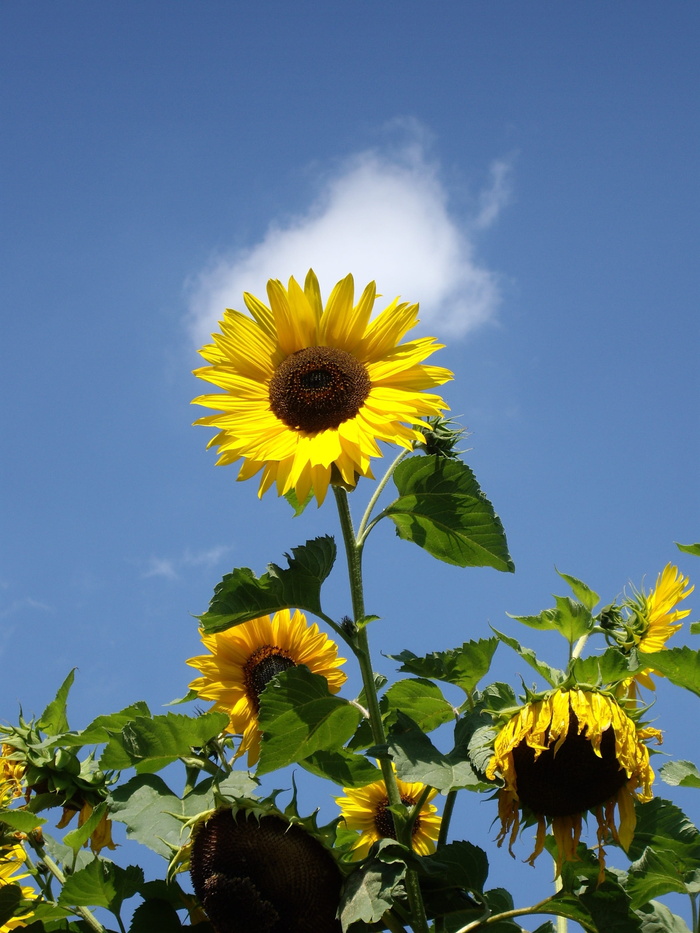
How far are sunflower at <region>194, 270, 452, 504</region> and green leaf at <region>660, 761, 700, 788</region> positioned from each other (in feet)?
3.52

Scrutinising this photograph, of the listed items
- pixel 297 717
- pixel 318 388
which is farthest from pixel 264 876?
pixel 318 388

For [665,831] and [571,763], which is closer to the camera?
[571,763]

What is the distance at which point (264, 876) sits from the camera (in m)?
2.26

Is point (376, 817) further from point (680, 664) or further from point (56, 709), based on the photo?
point (680, 664)

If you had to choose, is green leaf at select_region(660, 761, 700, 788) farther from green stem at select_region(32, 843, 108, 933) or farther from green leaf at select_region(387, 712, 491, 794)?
green stem at select_region(32, 843, 108, 933)

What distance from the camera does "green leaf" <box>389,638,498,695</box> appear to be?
2.66 metres

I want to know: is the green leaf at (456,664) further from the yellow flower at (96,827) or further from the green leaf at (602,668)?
the yellow flower at (96,827)

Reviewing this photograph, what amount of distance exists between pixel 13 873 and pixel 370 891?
6.23 ft

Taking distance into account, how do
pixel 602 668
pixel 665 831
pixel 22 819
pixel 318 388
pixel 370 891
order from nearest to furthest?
pixel 370 891, pixel 602 668, pixel 665 831, pixel 22 819, pixel 318 388

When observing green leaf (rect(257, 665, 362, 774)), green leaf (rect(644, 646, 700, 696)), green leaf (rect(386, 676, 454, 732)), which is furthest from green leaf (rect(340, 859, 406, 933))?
green leaf (rect(644, 646, 700, 696))

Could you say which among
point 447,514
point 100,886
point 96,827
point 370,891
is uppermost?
point 447,514

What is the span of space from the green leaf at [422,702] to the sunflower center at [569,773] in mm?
388

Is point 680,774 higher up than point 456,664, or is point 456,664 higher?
point 456,664

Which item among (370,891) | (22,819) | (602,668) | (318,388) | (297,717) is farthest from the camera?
(318,388)
